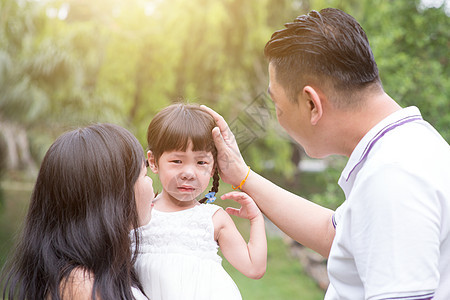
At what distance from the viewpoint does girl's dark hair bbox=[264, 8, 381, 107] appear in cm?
157

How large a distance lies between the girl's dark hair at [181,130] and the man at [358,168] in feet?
0.17

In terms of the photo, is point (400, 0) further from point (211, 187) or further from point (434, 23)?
point (211, 187)

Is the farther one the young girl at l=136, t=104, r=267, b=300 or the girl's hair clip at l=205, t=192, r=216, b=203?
the girl's hair clip at l=205, t=192, r=216, b=203

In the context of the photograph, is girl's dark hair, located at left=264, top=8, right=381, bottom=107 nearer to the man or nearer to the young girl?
the man

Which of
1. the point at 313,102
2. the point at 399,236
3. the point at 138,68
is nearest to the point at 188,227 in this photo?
the point at 313,102

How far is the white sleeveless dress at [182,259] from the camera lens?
1.88 m

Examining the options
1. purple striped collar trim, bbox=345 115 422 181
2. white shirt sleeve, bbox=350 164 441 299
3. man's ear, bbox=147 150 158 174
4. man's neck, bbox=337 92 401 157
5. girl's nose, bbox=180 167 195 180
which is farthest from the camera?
man's ear, bbox=147 150 158 174

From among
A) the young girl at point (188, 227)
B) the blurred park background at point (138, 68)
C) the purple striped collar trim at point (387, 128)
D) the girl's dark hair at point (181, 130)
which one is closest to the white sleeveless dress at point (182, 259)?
the young girl at point (188, 227)

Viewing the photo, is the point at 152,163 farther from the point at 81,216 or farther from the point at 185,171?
the point at 81,216

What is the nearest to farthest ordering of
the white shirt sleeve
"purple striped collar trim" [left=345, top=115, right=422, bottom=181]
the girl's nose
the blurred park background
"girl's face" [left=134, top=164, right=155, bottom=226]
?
the white shirt sleeve < "purple striped collar trim" [left=345, top=115, right=422, bottom=181] < "girl's face" [left=134, top=164, right=155, bottom=226] < the girl's nose < the blurred park background

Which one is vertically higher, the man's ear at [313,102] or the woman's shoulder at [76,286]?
the man's ear at [313,102]

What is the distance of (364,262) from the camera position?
129 cm

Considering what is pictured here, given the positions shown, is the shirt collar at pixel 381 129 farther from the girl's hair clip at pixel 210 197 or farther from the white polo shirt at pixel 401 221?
the girl's hair clip at pixel 210 197

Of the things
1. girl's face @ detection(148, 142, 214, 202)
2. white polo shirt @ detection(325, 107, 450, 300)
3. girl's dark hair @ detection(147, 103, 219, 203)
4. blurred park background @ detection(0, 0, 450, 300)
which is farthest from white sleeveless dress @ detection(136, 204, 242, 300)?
blurred park background @ detection(0, 0, 450, 300)
